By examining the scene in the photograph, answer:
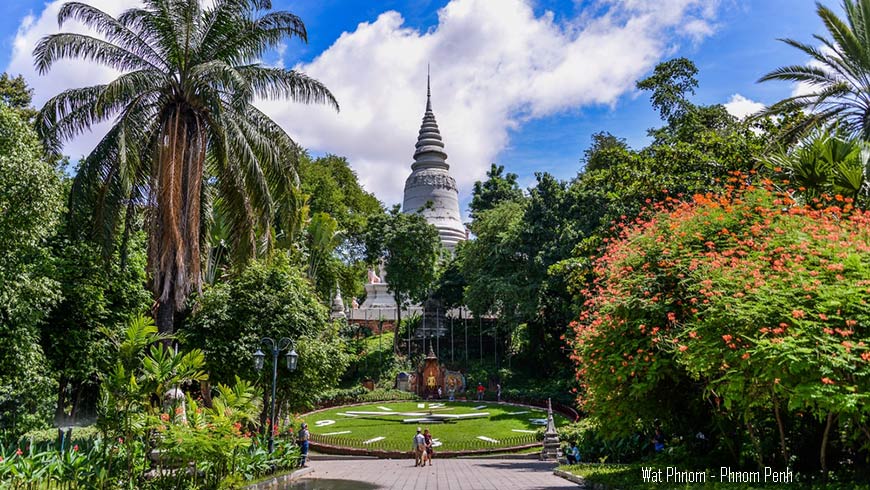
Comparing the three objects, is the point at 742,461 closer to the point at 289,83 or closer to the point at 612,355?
the point at 612,355

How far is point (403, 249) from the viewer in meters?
44.1

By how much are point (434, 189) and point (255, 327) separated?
4580 centimetres

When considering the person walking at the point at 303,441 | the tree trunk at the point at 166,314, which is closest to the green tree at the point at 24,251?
the tree trunk at the point at 166,314

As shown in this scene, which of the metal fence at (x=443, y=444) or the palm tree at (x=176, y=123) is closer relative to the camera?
the palm tree at (x=176, y=123)

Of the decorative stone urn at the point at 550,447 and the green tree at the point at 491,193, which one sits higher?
the green tree at the point at 491,193

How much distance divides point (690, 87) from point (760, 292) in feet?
92.4

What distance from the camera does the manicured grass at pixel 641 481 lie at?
30.9 ft

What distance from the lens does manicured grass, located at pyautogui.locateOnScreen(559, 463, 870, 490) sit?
9422mm

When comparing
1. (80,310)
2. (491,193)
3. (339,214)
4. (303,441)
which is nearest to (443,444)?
(303,441)

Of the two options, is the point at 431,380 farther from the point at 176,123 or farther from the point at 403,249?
the point at 176,123

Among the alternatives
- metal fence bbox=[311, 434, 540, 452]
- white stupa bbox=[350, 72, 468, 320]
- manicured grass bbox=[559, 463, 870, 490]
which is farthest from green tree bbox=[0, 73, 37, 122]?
white stupa bbox=[350, 72, 468, 320]

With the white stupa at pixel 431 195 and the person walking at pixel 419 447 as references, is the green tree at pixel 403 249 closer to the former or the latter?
the white stupa at pixel 431 195

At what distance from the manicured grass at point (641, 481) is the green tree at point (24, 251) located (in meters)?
11.8

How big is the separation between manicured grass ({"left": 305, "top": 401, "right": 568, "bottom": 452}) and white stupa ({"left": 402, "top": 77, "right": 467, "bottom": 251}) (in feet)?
87.2
